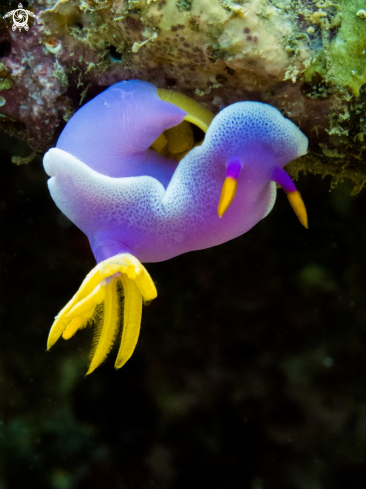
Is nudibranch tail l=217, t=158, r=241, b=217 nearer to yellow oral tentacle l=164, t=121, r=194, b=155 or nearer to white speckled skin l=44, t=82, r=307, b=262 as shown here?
white speckled skin l=44, t=82, r=307, b=262

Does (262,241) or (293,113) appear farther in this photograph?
(262,241)

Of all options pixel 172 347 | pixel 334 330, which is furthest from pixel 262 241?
pixel 172 347

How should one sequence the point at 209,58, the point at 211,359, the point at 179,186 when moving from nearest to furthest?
1. the point at 209,58
2. the point at 179,186
3. the point at 211,359

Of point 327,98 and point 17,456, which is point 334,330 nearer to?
point 327,98

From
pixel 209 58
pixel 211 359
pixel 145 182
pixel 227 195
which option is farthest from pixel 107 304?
pixel 211 359

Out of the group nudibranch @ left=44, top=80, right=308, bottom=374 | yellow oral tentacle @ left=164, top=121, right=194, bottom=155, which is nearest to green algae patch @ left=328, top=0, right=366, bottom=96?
nudibranch @ left=44, top=80, right=308, bottom=374

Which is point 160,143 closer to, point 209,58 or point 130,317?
point 209,58

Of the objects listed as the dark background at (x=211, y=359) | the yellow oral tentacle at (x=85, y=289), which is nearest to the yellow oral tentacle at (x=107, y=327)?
the yellow oral tentacle at (x=85, y=289)

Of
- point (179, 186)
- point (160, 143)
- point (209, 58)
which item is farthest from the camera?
point (160, 143)
